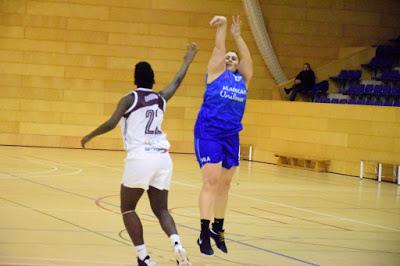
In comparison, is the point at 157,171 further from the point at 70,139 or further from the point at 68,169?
the point at 70,139

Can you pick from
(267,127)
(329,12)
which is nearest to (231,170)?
(267,127)

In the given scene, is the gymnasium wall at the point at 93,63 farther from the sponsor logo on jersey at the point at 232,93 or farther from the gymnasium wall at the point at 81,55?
the sponsor logo on jersey at the point at 232,93

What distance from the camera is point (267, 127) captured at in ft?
67.7

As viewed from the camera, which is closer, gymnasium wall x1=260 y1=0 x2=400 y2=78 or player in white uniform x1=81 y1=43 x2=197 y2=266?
player in white uniform x1=81 y1=43 x2=197 y2=266

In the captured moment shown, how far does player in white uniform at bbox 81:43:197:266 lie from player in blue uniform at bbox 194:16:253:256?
96 cm

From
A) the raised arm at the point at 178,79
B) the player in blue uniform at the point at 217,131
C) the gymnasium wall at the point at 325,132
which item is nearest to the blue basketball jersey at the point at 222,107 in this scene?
the player in blue uniform at the point at 217,131

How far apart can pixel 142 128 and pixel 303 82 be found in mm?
14929

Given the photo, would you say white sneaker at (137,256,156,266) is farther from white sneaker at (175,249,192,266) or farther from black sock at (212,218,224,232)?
black sock at (212,218,224,232)

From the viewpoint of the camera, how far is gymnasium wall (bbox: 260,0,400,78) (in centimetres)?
2266

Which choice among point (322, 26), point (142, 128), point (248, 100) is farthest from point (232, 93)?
point (322, 26)

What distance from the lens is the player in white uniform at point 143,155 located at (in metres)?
6.28

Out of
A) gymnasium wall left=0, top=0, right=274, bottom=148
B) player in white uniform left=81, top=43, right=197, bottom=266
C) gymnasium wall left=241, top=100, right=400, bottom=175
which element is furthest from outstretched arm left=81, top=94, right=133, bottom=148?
gymnasium wall left=0, top=0, right=274, bottom=148

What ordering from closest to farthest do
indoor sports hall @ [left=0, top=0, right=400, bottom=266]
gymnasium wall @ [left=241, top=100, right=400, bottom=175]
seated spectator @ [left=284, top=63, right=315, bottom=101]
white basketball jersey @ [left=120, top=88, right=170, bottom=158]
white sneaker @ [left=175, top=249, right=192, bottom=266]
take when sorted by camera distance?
white sneaker @ [left=175, top=249, right=192, bottom=266], white basketball jersey @ [left=120, top=88, right=170, bottom=158], indoor sports hall @ [left=0, top=0, right=400, bottom=266], gymnasium wall @ [left=241, top=100, right=400, bottom=175], seated spectator @ [left=284, top=63, right=315, bottom=101]

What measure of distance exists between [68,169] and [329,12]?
10014mm
